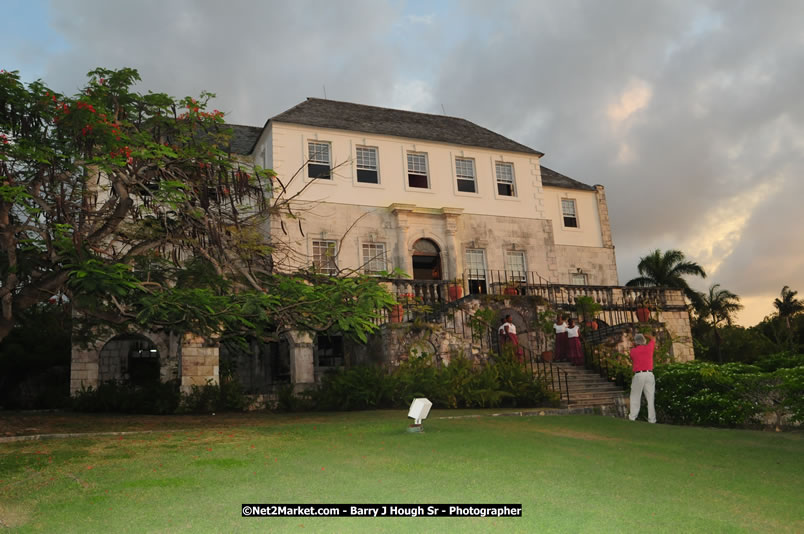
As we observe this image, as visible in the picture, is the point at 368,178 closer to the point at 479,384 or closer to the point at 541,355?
the point at 541,355

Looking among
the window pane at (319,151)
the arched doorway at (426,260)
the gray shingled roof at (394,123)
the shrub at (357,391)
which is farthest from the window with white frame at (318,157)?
the shrub at (357,391)

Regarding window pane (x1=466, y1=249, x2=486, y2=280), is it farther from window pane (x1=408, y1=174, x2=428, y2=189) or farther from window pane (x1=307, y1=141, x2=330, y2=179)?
window pane (x1=307, y1=141, x2=330, y2=179)

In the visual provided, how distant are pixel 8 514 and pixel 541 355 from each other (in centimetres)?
1782

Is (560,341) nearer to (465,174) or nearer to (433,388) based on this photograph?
(433,388)

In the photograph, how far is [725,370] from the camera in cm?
1306

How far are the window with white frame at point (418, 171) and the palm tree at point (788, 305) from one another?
136ft

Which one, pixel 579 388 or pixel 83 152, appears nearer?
pixel 83 152

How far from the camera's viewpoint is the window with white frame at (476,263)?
1085 inches

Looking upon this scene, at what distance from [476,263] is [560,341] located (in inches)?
301

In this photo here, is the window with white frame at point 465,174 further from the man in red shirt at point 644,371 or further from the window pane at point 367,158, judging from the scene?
the man in red shirt at point 644,371

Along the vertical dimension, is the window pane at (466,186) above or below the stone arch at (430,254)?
above

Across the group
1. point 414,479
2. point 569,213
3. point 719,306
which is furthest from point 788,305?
point 414,479

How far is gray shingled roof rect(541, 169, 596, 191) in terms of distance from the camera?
32.7 meters

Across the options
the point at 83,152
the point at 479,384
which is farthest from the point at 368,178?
the point at 83,152
